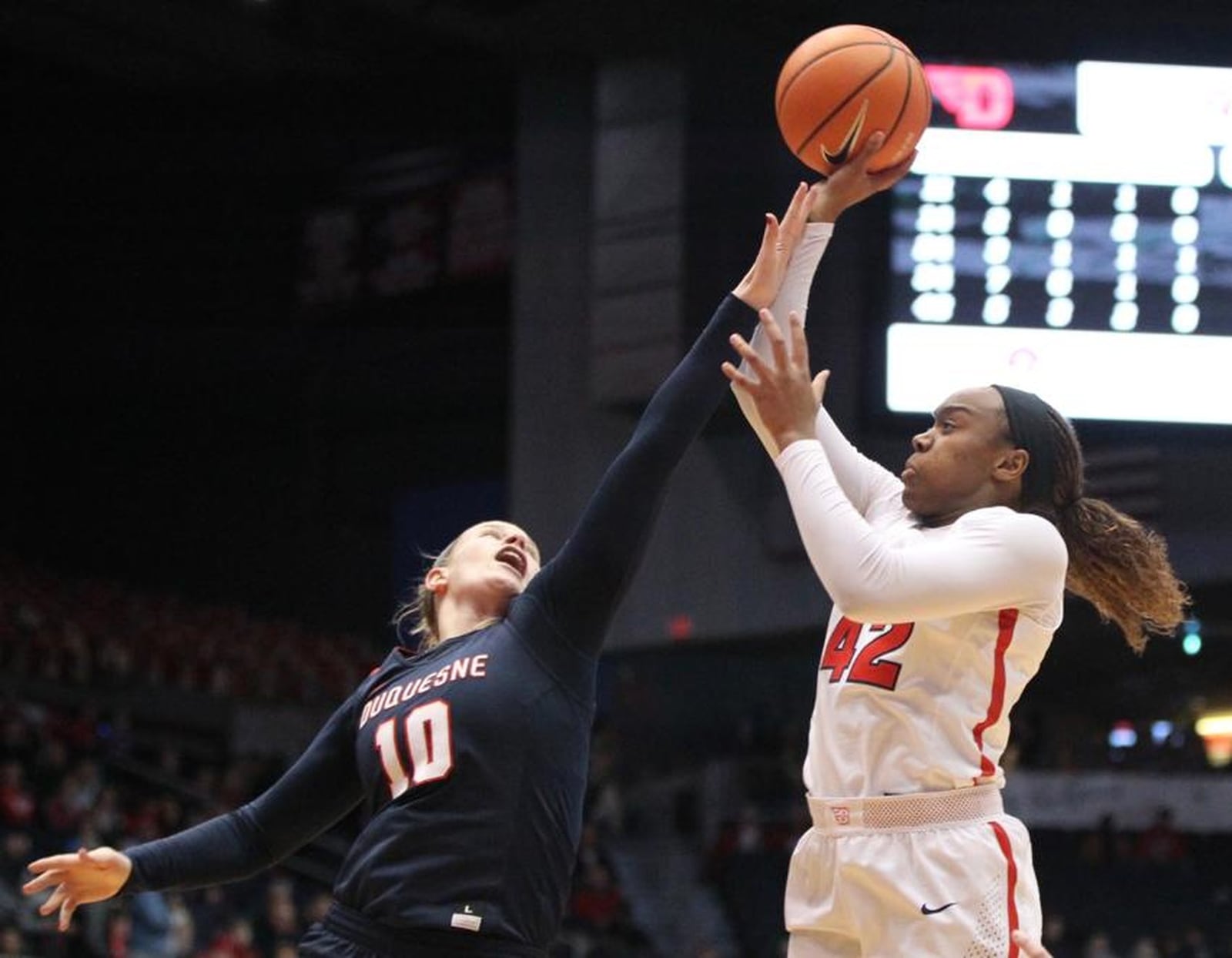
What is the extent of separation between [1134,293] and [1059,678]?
25.8ft

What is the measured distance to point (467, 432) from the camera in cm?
2092

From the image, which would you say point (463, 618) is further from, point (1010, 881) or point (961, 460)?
point (1010, 881)

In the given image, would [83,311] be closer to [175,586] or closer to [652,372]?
[175,586]

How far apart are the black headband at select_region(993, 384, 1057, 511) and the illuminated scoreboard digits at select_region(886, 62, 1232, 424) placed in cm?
638

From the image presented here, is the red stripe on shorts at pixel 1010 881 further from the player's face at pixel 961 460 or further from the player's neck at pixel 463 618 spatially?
the player's neck at pixel 463 618

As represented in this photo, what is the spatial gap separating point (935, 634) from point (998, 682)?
14cm

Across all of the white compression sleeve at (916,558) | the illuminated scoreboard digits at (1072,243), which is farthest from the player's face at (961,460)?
the illuminated scoreboard digits at (1072,243)

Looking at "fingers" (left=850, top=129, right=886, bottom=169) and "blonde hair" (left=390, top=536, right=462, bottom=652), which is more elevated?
"fingers" (left=850, top=129, right=886, bottom=169)

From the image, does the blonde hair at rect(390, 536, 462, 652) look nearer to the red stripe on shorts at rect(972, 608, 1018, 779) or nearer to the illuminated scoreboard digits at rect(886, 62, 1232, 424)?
the red stripe on shorts at rect(972, 608, 1018, 779)

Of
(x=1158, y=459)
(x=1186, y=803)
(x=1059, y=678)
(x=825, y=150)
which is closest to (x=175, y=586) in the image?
(x=1059, y=678)

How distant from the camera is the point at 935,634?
10.9 feet

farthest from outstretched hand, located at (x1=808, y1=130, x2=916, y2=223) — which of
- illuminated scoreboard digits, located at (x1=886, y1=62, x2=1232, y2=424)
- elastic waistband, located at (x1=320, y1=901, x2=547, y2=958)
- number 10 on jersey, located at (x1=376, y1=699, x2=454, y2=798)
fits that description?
illuminated scoreboard digits, located at (x1=886, y1=62, x2=1232, y2=424)

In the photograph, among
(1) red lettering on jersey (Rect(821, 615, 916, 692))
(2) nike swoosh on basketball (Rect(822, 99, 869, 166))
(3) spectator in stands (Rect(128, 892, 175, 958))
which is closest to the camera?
(1) red lettering on jersey (Rect(821, 615, 916, 692))

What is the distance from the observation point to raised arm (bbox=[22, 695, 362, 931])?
3469 millimetres
